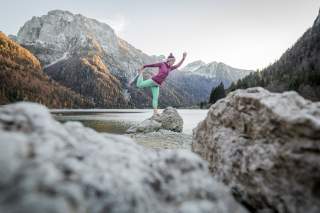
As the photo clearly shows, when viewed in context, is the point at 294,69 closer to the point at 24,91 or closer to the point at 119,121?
the point at 119,121

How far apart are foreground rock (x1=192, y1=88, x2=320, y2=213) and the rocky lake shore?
0.01 m

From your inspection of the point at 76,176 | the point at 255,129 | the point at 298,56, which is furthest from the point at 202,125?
the point at 298,56

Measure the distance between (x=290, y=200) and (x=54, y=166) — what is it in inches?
118

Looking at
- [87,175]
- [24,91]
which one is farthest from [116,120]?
[24,91]

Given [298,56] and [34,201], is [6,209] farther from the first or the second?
[298,56]

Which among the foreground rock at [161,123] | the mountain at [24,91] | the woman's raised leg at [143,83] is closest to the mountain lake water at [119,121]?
the foreground rock at [161,123]

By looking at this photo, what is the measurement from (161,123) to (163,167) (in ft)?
58.7

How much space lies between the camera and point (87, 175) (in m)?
2.36

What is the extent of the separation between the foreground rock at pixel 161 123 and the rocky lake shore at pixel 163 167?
14.6 m

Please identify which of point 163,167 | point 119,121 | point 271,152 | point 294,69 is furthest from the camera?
point 294,69

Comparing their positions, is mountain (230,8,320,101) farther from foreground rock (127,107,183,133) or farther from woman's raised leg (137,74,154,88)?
woman's raised leg (137,74,154,88)

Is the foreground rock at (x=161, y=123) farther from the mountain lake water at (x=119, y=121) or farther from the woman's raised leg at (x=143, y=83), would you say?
the woman's raised leg at (x=143, y=83)

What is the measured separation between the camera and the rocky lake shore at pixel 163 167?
80.3 inches

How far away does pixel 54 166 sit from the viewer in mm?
2244
